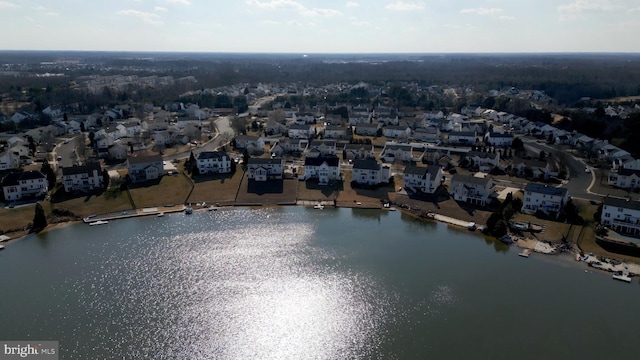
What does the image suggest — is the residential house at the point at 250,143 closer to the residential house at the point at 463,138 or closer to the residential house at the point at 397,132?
the residential house at the point at 397,132

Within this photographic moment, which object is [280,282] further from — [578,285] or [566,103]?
[566,103]

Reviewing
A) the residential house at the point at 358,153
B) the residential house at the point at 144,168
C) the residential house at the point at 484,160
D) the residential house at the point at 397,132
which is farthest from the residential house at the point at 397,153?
the residential house at the point at 144,168

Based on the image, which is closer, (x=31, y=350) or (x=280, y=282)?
(x=31, y=350)

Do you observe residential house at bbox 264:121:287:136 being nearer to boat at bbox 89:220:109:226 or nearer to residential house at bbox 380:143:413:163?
residential house at bbox 380:143:413:163

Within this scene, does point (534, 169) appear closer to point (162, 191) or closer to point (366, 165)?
point (366, 165)

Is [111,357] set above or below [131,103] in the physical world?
below

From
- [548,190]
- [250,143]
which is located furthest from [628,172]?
[250,143]

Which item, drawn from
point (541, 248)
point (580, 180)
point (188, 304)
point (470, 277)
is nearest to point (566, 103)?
point (580, 180)
